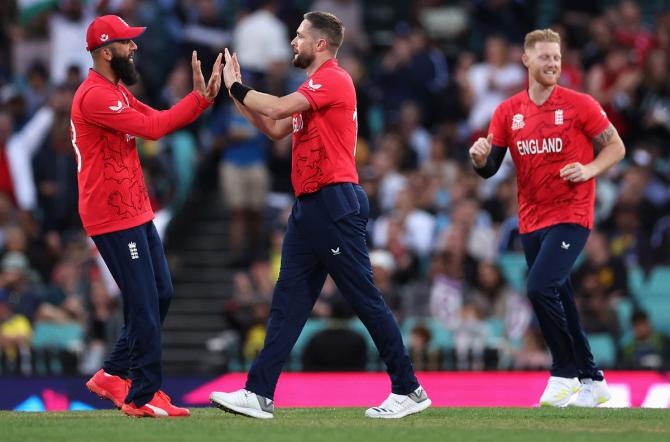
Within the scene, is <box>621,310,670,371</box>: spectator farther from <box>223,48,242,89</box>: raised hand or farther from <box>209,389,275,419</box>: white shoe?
<box>223,48,242,89</box>: raised hand

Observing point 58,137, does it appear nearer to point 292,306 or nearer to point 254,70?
point 254,70

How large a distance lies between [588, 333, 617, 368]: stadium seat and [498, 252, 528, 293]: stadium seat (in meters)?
1.45

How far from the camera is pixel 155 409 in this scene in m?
A: 9.70

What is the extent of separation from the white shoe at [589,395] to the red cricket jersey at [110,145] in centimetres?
368

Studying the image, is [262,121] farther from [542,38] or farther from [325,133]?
[542,38]

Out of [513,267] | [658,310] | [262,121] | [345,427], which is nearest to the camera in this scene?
Result: [345,427]

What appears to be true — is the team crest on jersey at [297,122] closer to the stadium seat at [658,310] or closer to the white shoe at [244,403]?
the white shoe at [244,403]

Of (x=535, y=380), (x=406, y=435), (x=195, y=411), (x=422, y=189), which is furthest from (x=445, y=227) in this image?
(x=406, y=435)

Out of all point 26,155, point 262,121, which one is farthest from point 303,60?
point 26,155

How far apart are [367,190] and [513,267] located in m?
2.23

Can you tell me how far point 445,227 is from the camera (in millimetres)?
17391

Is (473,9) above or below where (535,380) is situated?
above

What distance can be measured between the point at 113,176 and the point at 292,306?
58.6 inches

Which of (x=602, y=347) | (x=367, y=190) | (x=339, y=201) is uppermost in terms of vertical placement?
(x=339, y=201)
